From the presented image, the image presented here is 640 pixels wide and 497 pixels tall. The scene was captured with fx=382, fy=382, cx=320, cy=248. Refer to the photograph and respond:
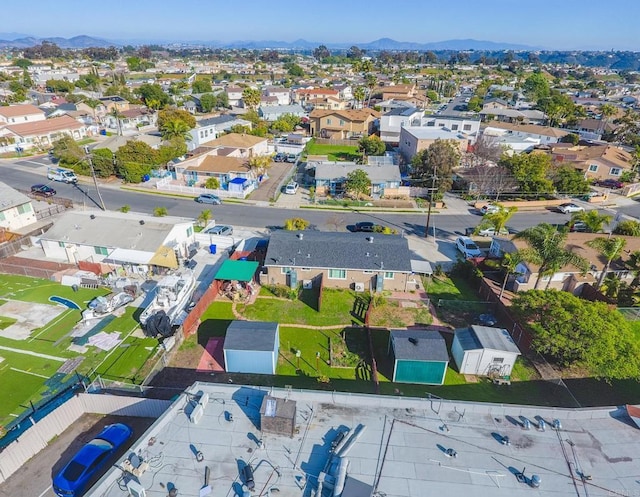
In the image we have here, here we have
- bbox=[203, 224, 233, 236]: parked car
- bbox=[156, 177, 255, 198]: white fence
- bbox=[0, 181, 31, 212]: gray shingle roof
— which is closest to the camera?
bbox=[0, 181, 31, 212]: gray shingle roof

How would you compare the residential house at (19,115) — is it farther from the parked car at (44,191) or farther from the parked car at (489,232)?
the parked car at (489,232)

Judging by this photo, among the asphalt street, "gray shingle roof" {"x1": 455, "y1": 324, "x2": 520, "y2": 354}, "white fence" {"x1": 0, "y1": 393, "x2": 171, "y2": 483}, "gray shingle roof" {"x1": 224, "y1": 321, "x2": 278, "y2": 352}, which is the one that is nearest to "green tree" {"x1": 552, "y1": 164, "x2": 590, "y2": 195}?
the asphalt street

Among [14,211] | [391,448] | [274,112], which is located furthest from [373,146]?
[391,448]

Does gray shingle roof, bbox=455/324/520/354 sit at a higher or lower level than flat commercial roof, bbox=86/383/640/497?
lower

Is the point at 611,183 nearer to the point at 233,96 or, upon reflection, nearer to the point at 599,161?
the point at 599,161

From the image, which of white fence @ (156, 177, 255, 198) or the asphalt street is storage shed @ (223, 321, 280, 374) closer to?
the asphalt street

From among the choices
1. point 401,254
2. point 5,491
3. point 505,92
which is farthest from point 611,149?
point 505,92
